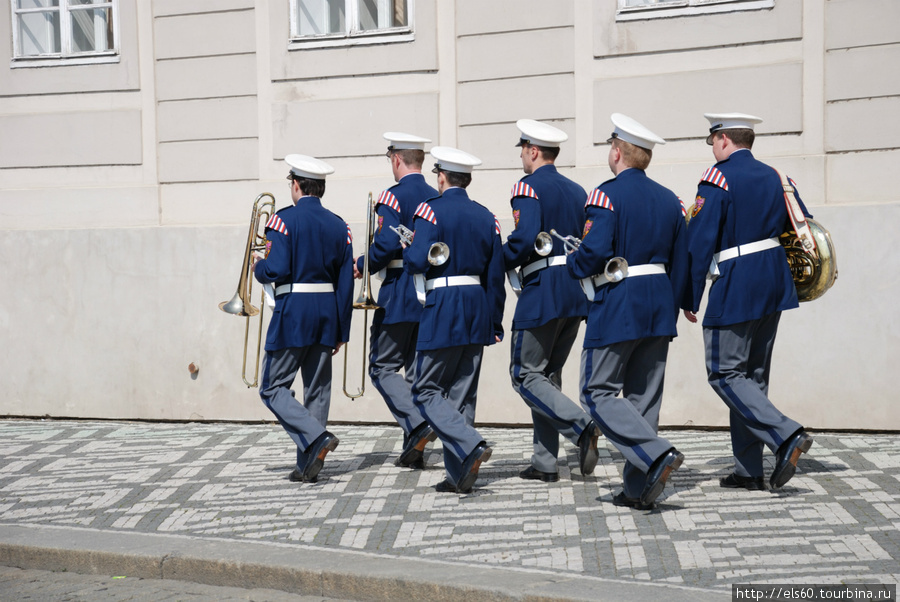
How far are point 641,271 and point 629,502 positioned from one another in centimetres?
117

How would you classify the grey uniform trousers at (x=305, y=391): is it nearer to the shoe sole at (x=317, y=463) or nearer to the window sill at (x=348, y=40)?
the shoe sole at (x=317, y=463)

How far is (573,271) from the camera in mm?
5984

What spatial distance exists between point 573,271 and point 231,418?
4.74 metres

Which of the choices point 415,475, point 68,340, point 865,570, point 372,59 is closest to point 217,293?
point 68,340

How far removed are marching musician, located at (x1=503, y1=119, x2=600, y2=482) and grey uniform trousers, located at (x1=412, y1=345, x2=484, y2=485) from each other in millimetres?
288

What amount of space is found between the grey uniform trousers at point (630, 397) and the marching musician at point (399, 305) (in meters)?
1.50

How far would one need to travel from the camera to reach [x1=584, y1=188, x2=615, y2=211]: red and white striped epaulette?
589 centimetres

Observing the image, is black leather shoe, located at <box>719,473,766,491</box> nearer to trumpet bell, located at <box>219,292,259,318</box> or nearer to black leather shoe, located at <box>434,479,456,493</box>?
black leather shoe, located at <box>434,479,456,493</box>

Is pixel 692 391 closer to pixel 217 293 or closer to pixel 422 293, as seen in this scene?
pixel 422 293

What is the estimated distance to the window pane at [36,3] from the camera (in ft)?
35.0

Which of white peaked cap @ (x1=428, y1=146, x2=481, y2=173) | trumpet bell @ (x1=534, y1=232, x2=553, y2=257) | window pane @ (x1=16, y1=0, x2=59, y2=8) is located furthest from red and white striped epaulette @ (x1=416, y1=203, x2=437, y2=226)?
window pane @ (x1=16, y1=0, x2=59, y2=8)

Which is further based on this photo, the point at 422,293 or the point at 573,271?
the point at 422,293

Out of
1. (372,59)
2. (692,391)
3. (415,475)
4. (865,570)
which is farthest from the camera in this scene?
(372,59)

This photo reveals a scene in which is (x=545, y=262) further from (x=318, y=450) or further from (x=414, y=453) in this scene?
(x=318, y=450)
